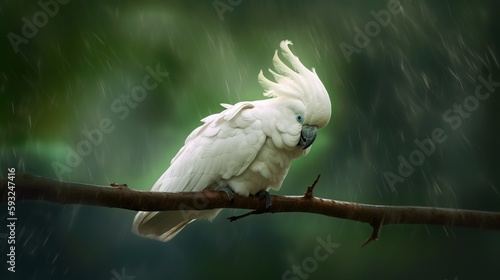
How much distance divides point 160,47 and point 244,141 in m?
1.30

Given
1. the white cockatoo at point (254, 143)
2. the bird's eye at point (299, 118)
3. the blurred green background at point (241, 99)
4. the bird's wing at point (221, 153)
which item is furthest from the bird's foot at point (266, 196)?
the blurred green background at point (241, 99)

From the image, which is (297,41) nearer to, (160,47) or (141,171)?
(160,47)

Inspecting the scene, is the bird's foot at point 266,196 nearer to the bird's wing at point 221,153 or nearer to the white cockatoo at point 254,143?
the white cockatoo at point 254,143

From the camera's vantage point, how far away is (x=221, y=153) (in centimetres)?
206

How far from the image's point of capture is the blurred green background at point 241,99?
3014 mm

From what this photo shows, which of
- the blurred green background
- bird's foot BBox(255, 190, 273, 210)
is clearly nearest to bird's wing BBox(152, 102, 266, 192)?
bird's foot BBox(255, 190, 273, 210)

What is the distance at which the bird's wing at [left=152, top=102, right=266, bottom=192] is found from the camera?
2.04m

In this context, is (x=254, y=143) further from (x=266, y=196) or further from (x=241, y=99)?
(x=241, y=99)

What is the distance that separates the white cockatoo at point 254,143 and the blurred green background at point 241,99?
929mm

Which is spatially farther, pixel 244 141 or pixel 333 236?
pixel 333 236

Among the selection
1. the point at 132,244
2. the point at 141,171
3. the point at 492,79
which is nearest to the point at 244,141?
the point at 141,171

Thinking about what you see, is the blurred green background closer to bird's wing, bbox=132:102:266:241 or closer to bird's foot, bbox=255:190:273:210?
bird's wing, bbox=132:102:266:241

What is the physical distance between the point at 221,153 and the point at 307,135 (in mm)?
309

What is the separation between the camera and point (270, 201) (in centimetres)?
202
